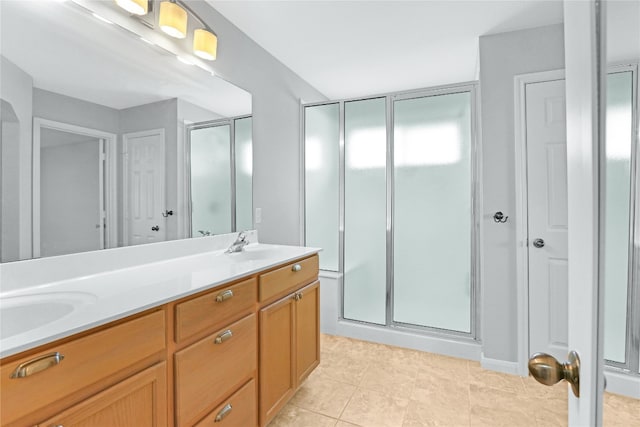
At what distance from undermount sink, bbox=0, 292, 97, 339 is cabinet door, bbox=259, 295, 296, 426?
29.4 inches

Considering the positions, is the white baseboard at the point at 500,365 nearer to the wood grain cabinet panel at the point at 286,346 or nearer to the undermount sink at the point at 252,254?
the wood grain cabinet panel at the point at 286,346

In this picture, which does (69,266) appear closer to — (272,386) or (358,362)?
(272,386)

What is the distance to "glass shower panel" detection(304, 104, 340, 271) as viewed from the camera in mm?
2992

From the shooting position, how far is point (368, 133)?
285 cm

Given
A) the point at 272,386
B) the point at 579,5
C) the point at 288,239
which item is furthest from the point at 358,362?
the point at 579,5

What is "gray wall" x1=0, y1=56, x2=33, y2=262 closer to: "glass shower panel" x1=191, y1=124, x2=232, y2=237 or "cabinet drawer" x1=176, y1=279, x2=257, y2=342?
"cabinet drawer" x1=176, y1=279, x2=257, y2=342

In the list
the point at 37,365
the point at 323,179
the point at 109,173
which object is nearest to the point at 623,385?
the point at 37,365

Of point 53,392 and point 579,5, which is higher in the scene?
point 579,5

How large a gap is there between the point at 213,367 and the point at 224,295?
0.28 m

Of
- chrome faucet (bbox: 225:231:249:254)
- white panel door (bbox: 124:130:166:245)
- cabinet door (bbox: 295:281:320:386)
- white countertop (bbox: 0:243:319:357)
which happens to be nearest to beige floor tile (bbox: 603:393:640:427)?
white countertop (bbox: 0:243:319:357)

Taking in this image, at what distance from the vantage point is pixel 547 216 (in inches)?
85.6

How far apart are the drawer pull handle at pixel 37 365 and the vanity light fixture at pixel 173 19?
5.12ft

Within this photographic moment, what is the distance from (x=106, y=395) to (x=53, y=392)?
15cm

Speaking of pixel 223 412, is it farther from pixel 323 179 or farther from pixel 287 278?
pixel 323 179
